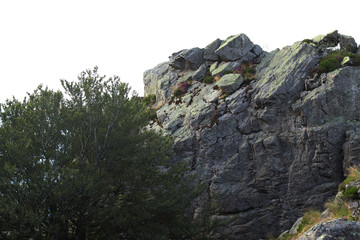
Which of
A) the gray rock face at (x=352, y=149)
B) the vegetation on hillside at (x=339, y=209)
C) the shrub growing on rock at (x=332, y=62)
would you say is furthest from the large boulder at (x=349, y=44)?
the vegetation on hillside at (x=339, y=209)

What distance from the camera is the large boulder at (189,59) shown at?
93.8 feet

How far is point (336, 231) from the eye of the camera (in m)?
5.02

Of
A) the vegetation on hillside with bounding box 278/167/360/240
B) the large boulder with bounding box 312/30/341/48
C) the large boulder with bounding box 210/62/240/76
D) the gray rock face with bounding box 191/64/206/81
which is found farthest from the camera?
the gray rock face with bounding box 191/64/206/81

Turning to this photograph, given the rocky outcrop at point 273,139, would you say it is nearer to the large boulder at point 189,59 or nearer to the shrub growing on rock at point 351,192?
the shrub growing on rock at point 351,192

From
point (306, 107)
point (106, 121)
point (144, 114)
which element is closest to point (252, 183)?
point (306, 107)

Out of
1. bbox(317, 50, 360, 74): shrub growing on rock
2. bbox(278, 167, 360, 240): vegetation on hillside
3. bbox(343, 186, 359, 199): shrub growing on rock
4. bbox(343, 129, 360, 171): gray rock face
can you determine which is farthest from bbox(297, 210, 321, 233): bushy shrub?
bbox(317, 50, 360, 74): shrub growing on rock

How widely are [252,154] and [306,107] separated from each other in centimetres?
475

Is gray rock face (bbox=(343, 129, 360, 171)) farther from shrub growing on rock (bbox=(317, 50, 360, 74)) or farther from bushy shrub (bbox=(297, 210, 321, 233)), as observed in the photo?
shrub growing on rock (bbox=(317, 50, 360, 74))

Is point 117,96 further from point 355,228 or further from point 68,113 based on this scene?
point 355,228

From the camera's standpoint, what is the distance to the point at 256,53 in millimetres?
26391

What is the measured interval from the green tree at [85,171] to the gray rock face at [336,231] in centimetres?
925

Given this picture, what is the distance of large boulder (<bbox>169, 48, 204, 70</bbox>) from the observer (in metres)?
28.6

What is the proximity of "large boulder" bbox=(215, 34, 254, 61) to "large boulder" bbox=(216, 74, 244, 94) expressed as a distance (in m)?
3.67

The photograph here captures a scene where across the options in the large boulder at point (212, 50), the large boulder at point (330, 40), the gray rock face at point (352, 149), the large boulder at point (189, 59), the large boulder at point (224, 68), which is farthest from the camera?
the large boulder at point (189, 59)
